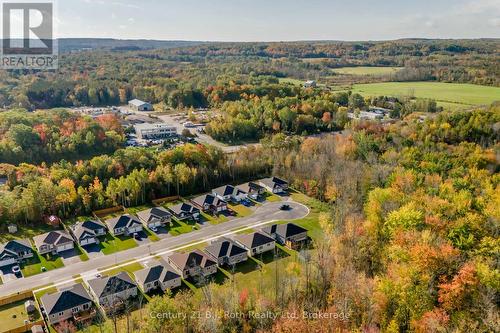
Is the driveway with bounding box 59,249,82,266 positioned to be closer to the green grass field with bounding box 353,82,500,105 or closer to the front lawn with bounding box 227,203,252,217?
the front lawn with bounding box 227,203,252,217

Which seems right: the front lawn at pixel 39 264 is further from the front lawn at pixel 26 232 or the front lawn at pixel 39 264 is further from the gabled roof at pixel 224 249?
the gabled roof at pixel 224 249

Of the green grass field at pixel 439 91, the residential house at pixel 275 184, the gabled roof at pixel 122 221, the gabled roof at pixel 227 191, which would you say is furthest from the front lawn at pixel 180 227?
the green grass field at pixel 439 91

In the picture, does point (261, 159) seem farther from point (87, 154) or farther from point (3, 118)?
point (3, 118)

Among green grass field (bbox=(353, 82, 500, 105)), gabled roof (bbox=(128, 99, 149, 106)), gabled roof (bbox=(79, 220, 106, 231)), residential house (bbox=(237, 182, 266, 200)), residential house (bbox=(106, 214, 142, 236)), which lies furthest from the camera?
gabled roof (bbox=(128, 99, 149, 106))

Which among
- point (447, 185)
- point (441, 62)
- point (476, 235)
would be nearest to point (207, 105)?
point (447, 185)

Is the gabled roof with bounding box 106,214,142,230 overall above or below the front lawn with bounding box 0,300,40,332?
above

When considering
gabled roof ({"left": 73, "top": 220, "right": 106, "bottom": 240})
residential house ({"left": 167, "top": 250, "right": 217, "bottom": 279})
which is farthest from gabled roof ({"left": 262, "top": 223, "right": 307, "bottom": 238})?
gabled roof ({"left": 73, "top": 220, "right": 106, "bottom": 240})

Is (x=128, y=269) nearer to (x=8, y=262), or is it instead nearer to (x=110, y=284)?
(x=110, y=284)
